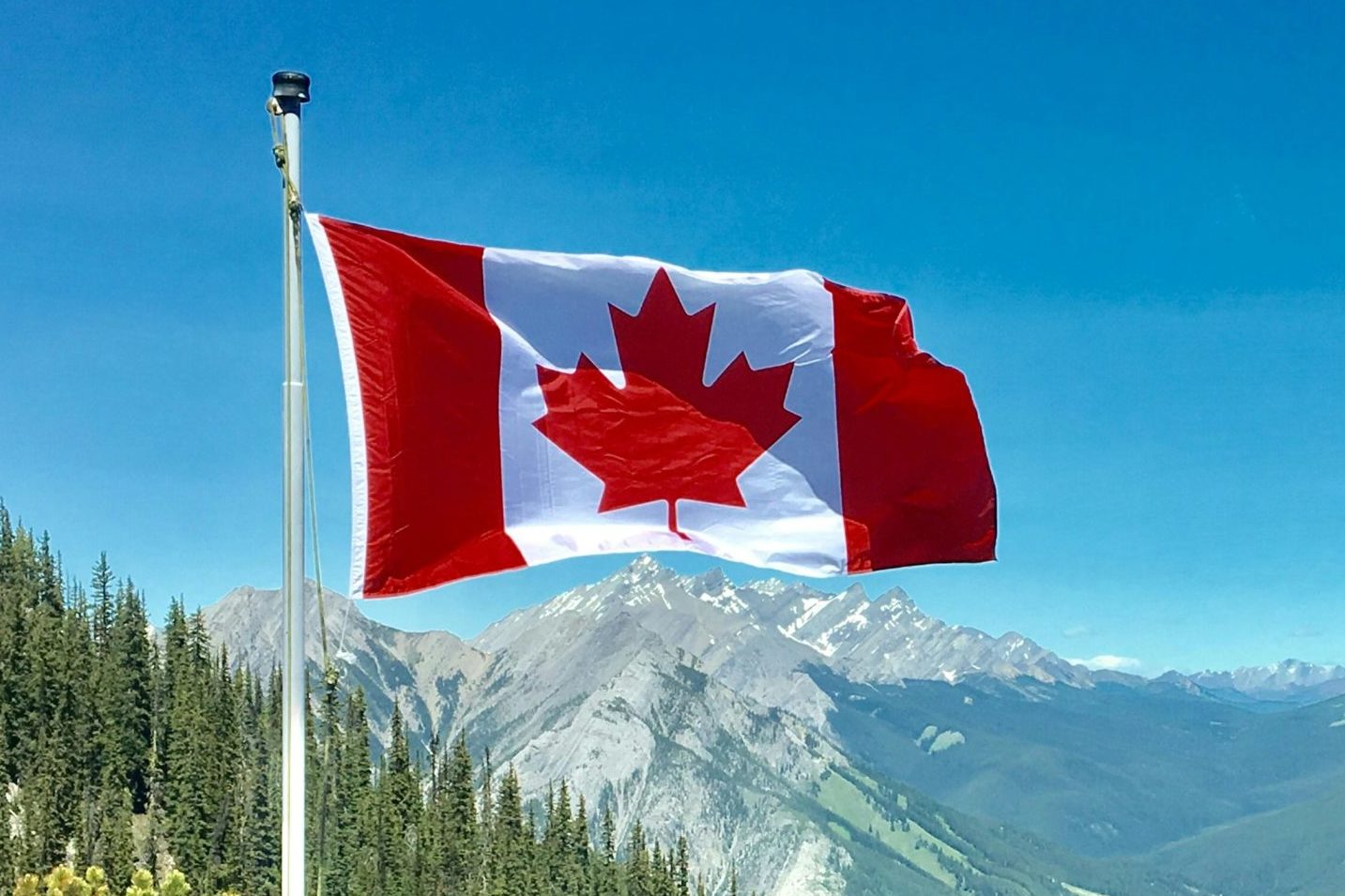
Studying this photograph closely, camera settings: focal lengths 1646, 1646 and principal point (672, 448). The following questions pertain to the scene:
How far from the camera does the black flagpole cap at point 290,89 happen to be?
1502 cm

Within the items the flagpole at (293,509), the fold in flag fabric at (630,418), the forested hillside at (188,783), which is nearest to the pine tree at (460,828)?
the forested hillside at (188,783)

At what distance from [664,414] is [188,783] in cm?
14009

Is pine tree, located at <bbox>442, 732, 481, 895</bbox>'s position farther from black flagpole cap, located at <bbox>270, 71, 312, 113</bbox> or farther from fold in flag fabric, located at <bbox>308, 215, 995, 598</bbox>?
black flagpole cap, located at <bbox>270, 71, 312, 113</bbox>

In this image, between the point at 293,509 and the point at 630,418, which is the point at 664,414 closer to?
the point at 630,418

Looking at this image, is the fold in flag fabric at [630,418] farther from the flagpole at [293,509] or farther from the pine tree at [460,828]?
the pine tree at [460,828]

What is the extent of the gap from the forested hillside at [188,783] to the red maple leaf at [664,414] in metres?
116

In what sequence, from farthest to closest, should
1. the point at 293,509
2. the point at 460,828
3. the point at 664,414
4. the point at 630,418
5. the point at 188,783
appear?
1. the point at 460,828
2. the point at 188,783
3. the point at 664,414
4. the point at 630,418
5. the point at 293,509

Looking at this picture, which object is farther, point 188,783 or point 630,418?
point 188,783

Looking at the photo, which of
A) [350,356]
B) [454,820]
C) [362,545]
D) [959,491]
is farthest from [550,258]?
[454,820]

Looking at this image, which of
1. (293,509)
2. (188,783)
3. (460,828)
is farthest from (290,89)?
(460,828)

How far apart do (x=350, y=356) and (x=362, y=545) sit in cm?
189

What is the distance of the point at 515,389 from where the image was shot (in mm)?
17922

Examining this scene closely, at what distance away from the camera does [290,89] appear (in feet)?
49.3

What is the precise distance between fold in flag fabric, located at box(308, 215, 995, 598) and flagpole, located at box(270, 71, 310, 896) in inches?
48.5
